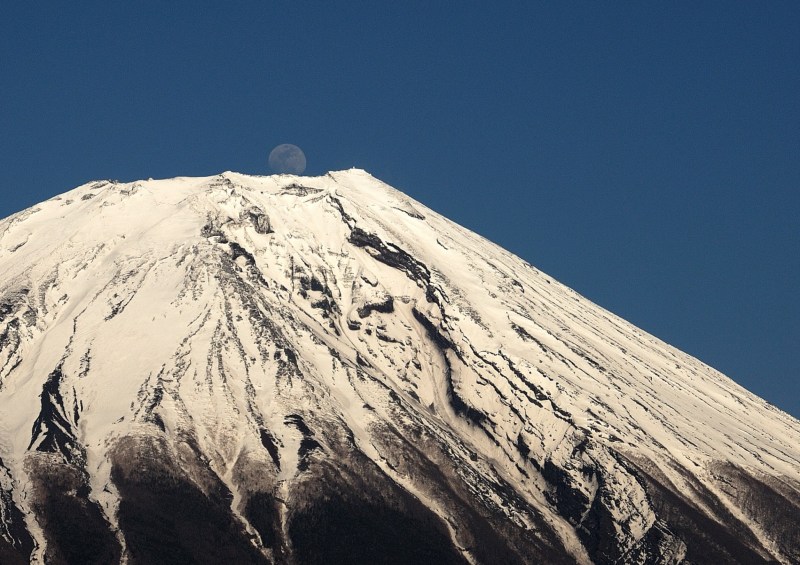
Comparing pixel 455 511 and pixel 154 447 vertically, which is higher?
pixel 455 511

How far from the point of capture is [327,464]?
655ft

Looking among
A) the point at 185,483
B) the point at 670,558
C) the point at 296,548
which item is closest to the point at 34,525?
the point at 185,483

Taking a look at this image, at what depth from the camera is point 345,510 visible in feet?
627

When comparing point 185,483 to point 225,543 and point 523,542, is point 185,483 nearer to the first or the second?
point 225,543

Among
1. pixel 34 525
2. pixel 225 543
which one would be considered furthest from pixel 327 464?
pixel 34 525

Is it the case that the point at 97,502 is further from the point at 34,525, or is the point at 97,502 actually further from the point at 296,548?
the point at 296,548

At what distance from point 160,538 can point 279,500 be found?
1784cm

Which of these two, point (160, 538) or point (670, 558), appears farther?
point (670, 558)

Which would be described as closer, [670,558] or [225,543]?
[225,543]

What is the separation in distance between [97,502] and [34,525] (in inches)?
358

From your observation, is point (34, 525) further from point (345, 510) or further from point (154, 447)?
point (345, 510)

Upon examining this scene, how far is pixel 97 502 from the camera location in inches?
7323

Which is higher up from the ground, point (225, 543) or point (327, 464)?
point (327, 464)

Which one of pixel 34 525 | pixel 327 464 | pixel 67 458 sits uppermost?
pixel 327 464
